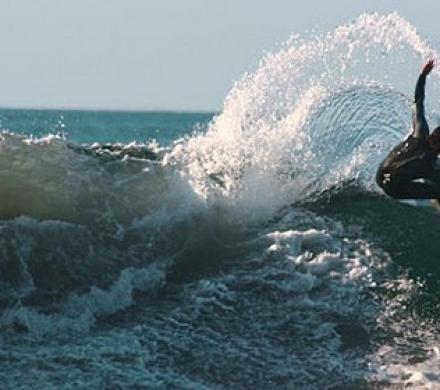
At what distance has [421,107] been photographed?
10.1m

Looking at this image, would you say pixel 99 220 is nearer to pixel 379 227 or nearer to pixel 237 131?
pixel 379 227

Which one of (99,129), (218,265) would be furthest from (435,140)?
(99,129)

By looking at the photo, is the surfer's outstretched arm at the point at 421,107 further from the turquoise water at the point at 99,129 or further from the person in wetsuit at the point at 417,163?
the turquoise water at the point at 99,129

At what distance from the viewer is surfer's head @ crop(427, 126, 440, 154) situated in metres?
9.85

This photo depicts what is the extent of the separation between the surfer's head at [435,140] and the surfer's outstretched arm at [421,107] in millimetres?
102

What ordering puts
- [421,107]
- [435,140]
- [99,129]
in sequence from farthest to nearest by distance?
[99,129], [421,107], [435,140]

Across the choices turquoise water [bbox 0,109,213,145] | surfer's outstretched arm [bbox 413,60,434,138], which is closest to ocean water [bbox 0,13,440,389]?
surfer's outstretched arm [bbox 413,60,434,138]

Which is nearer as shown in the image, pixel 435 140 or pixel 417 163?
pixel 435 140

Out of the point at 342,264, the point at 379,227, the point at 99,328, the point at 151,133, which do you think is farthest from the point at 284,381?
the point at 151,133

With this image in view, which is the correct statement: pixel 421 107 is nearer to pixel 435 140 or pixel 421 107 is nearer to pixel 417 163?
pixel 435 140

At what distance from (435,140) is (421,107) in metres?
0.42

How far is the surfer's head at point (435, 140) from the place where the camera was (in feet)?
32.3

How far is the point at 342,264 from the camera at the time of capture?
1123cm

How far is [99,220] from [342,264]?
9.04 ft
